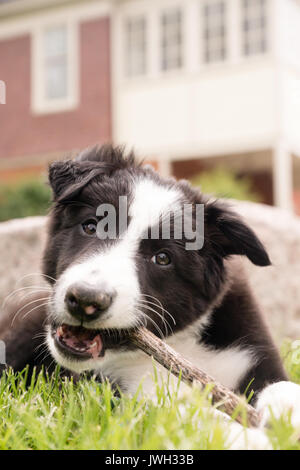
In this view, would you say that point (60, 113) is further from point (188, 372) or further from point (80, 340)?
point (188, 372)

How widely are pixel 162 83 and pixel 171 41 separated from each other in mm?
1271

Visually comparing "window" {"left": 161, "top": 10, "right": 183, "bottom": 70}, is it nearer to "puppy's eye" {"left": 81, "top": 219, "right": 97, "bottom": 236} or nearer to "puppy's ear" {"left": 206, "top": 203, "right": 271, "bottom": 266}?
"puppy's ear" {"left": 206, "top": 203, "right": 271, "bottom": 266}

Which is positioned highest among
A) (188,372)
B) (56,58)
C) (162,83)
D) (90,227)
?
(56,58)

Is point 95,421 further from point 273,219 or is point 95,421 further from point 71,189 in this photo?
point 273,219

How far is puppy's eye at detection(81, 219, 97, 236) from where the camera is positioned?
117 inches

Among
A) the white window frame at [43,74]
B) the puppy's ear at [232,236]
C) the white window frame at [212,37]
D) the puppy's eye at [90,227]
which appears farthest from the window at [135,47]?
the puppy's eye at [90,227]

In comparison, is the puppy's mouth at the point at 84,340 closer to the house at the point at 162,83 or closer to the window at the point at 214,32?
the house at the point at 162,83

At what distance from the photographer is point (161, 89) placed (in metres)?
15.9

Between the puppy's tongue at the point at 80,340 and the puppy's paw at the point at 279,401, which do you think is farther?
the puppy's tongue at the point at 80,340

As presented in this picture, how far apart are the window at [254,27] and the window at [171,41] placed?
169 centimetres

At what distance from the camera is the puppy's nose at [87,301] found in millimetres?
2377

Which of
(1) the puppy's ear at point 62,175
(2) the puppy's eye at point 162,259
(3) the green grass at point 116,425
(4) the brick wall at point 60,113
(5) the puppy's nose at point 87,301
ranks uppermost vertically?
(4) the brick wall at point 60,113

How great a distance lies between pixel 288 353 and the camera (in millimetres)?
3863

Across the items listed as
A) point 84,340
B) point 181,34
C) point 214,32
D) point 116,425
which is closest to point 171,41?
point 181,34
